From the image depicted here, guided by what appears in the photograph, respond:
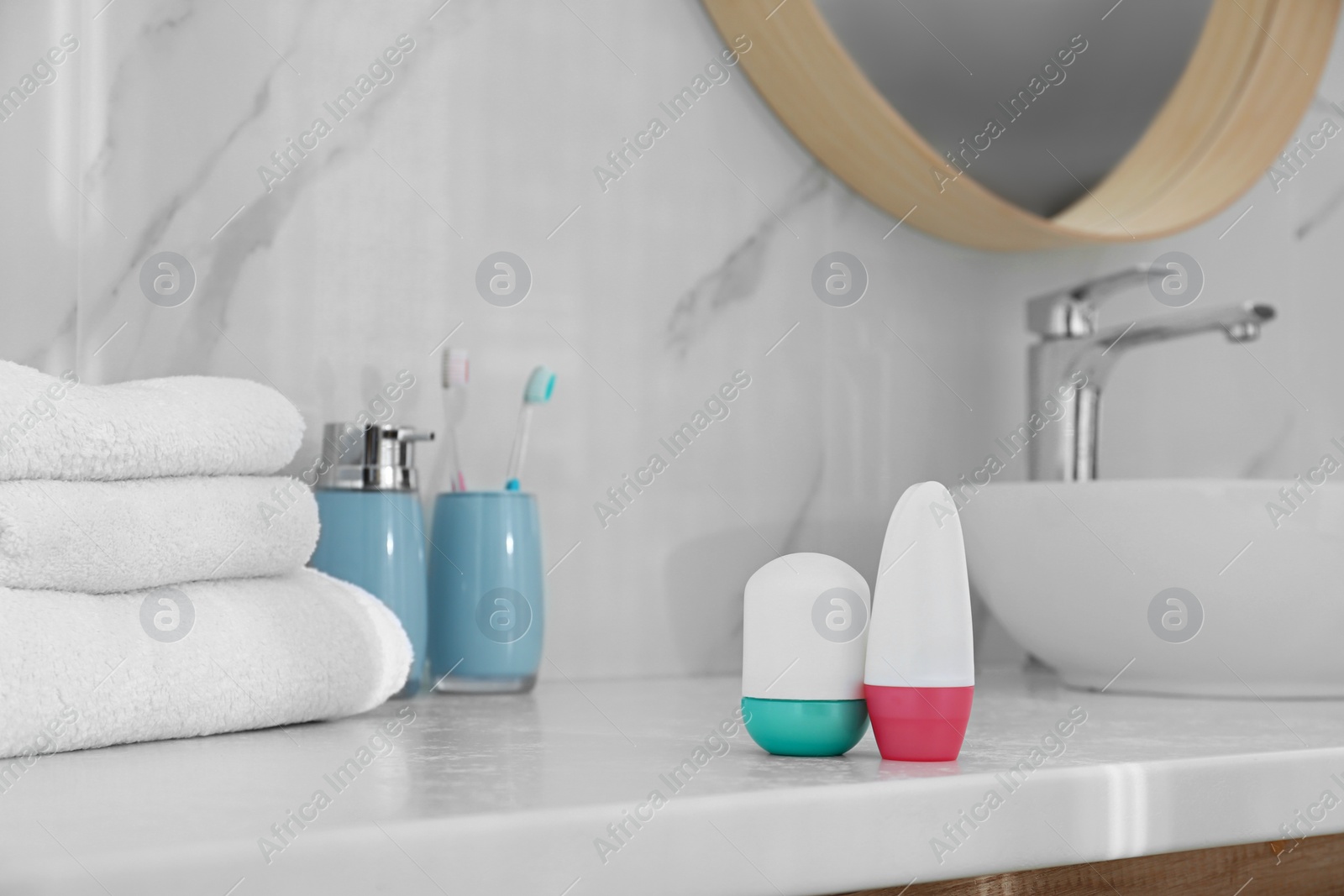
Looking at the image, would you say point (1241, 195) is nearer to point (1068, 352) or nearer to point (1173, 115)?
point (1173, 115)

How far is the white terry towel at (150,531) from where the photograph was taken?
548 mm

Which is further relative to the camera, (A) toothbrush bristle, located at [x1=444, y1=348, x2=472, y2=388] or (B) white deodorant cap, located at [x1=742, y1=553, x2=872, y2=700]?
(A) toothbrush bristle, located at [x1=444, y1=348, x2=472, y2=388]

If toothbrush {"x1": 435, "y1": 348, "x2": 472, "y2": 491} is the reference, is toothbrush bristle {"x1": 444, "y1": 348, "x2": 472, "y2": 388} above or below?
above

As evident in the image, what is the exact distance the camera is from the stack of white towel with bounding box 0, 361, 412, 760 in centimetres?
54

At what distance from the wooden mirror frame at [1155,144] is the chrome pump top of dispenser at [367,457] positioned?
1.53ft

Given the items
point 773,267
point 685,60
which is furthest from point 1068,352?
point 685,60

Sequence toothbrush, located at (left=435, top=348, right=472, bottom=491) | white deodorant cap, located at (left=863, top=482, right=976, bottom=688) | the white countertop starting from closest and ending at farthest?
1. the white countertop
2. white deodorant cap, located at (left=863, top=482, right=976, bottom=688)
3. toothbrush, located at (left=435, top=348, right=472, bottom=491)

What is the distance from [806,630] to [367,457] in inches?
15.0

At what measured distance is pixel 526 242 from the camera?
943mm

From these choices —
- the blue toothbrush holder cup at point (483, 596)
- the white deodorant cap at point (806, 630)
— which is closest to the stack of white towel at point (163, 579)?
the blue toothbrush holder cup at point (483, 596)

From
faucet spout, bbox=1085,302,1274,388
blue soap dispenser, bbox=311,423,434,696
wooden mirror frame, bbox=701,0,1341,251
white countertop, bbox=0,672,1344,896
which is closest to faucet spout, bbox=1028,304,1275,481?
faucet spout, bbox=1085,302,1274,388

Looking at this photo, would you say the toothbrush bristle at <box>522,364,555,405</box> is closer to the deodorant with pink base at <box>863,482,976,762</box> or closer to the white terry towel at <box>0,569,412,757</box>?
the white terry towel at <box>0,569,412,757</box>

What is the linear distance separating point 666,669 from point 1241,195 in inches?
28.9

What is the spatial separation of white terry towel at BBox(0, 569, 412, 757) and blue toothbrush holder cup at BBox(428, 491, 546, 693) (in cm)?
13
